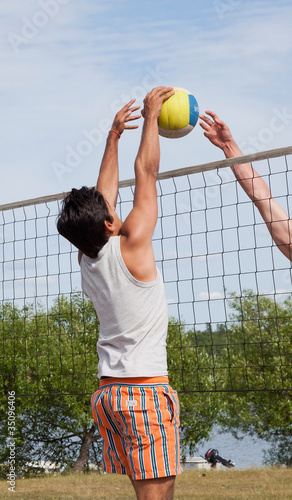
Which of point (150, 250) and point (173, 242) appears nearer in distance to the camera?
point (150, 250)

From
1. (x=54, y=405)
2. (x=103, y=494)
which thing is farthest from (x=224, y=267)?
(x=54, y=405)

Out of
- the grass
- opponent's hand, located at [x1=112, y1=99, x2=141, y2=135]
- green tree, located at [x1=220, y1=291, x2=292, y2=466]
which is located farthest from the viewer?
green tree, located at [x1=220, y1=291, x2=292, y2=466]

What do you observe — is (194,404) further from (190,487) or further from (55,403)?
(190,487)

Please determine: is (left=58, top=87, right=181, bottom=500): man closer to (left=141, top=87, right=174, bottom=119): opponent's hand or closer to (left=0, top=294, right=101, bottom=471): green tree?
(left=141, top=87, right=174, bottom=119): opponent's hand

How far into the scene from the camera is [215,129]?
386 centimetres

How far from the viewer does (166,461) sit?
240 centimetres

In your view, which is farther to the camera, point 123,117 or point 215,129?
point 215,129

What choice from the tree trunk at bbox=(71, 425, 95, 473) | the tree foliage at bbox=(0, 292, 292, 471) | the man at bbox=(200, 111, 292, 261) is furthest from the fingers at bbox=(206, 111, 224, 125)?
the tree trunk at bbox=(71, 425, 95, 473)

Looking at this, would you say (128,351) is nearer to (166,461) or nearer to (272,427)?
(166,461)

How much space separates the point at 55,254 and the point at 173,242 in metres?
1.31

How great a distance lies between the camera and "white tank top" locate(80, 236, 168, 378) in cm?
245

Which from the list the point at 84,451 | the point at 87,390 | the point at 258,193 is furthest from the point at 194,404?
the point at 258,193

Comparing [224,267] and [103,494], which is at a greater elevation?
[224,267]

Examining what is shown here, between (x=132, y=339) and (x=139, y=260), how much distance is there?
34cm
